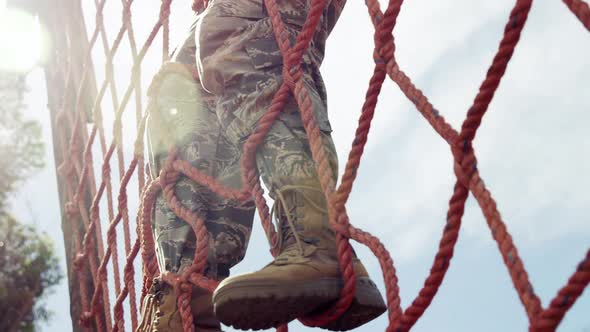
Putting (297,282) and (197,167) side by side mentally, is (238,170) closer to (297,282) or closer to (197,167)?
(197,167)

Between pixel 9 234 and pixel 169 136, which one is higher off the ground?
pixel 169 136

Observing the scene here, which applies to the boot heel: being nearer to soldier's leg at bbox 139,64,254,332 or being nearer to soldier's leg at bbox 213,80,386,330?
soldier's leg at bbox 213,80,386,330

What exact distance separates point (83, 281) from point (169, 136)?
3.64 ft

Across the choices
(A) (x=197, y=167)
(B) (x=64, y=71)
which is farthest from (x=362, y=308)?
(B) (x=64, y=71)

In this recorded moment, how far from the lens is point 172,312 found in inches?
49.0

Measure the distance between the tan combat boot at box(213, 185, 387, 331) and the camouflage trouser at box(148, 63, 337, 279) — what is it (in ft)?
1.00

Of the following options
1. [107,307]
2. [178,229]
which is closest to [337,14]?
[178,229]

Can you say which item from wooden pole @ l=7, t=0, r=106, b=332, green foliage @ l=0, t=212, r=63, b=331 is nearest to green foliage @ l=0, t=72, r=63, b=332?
green foliage @ l=0, t=212, r=63, b=331

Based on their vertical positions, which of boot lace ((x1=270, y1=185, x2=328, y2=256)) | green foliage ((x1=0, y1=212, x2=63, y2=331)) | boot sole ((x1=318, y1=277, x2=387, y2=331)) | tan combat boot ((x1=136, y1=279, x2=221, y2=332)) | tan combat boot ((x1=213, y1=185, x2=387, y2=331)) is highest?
boot lace ((x1=270, y1=185, x2=328, y2=256))

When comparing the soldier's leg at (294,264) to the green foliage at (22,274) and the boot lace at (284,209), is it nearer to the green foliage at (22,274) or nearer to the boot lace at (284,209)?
the boot lace at (284,209)

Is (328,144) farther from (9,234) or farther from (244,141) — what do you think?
(9,234)

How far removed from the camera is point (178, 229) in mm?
1263

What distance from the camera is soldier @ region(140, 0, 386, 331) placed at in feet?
2.97

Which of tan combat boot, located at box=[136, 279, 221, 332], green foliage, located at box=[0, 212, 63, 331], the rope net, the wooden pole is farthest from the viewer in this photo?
green foliage, located at box=[0, 212, 63, 331]
